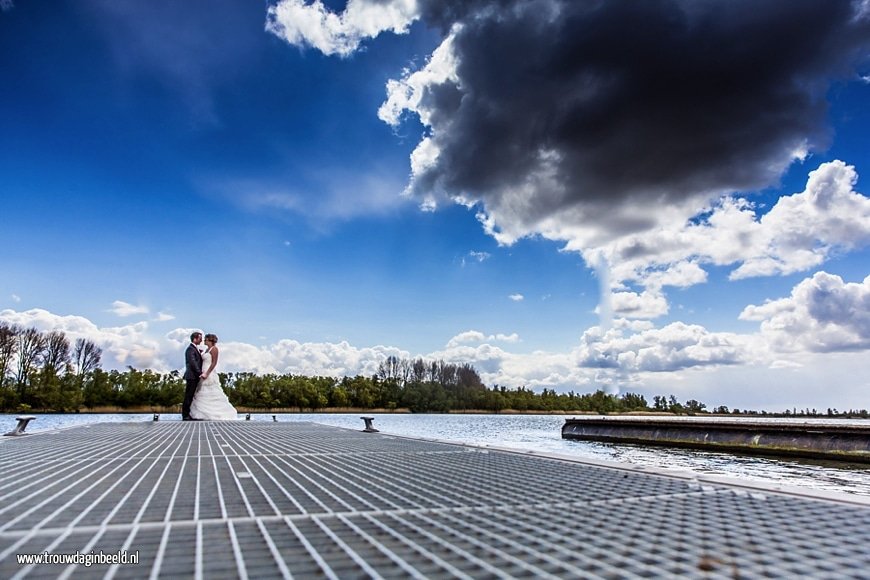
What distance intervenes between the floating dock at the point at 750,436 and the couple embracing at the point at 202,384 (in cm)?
1979

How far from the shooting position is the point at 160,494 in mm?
3566

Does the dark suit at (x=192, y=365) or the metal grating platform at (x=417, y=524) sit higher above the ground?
the dark suit at (x=192, y=365)

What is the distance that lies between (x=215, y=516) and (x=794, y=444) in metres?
22.5

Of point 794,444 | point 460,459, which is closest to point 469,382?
point 794,444

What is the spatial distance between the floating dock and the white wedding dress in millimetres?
19689

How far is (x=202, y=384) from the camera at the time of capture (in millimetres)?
17125

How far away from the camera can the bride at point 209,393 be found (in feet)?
56.2

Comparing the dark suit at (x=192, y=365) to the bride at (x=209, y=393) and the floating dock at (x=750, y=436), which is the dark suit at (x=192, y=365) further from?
the floating dock at (x=750, y=436)

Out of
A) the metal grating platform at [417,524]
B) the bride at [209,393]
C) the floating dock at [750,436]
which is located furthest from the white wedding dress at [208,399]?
the floating dock at [750,436]

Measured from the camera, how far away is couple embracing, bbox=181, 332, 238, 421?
16969 mm

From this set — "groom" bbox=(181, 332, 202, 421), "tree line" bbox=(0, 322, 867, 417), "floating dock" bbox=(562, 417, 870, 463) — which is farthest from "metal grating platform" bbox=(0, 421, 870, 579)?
"tree line" bbox=(0, 322, 867, 417)

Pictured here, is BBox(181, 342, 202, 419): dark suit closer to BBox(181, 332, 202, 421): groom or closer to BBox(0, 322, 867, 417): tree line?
BBox(181, 332, 202, 421): groom

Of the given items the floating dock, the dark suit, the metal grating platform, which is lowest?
the floating dock

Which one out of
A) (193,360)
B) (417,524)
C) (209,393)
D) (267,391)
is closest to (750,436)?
(209,393)
